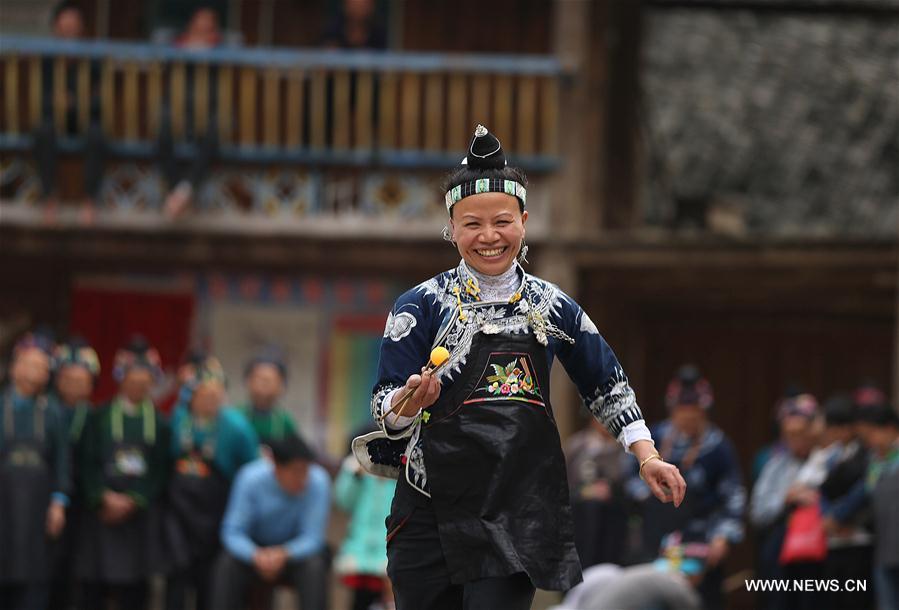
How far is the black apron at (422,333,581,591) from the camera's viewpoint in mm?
5195

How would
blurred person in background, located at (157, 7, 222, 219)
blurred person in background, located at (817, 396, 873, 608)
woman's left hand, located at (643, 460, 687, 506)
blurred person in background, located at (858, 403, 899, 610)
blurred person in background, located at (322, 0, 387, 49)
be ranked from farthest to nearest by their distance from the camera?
blurred person in background, located at (322, 0, 387, 49), blurred person in background, located at (157, 7, 222, 219), blurred person in background, located at (817, 396, 873, 608), blurred person in background, located at (858, 403, 899, 610), woman's left hand, located at (643, 460, 687, 506)

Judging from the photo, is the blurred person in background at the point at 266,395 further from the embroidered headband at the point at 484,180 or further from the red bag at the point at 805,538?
the embroidered headband at the point at 484,180

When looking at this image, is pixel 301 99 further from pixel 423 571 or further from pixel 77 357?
pixel 423 571

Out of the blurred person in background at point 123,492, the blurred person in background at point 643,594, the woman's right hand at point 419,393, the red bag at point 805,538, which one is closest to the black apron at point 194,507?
the blurred person in background at point 123,492

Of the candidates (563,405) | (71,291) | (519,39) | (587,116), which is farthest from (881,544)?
(71,291)

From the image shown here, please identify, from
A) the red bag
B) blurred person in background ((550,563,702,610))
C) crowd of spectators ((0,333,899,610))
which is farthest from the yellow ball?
the red bag

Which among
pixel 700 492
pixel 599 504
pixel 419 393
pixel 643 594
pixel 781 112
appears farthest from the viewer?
pixel 781 112

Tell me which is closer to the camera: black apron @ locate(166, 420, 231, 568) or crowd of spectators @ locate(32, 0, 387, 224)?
black apron @ locate(166, 420, 231, 568)

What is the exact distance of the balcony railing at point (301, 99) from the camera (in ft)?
47.5

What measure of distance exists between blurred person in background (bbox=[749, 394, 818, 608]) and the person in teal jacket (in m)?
2.41

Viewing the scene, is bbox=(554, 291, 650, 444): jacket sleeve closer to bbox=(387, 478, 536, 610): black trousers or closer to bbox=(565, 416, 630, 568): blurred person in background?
bbox=(387, 478, 536, 610): black trousers

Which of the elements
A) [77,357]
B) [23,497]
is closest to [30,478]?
[23,497]

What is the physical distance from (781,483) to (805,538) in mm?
806

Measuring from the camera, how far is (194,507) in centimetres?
1137
